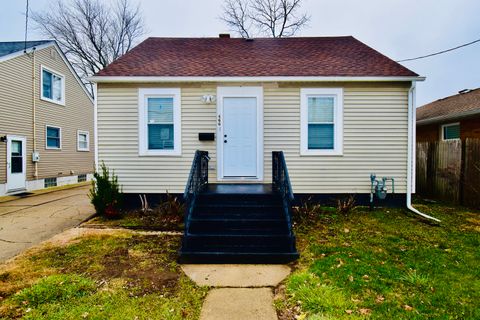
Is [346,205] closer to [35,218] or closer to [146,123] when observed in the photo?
[146,123]

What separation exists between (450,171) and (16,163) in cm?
1464

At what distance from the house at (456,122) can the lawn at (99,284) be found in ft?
36.6

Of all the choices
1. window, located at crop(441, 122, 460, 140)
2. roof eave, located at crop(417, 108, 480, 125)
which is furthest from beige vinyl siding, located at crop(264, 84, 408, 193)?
window, located at crop(441, 122, 460, 140)

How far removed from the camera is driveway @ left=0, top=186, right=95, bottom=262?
491 centimetres

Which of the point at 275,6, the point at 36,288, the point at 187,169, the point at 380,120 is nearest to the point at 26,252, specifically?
the point at 36,288

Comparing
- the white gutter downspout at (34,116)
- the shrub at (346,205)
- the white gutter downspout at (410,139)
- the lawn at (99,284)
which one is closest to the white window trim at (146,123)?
the lawn at (99,284)

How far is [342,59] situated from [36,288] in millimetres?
7885

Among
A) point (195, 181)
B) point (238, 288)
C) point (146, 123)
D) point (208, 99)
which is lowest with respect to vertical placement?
point (238, 288)

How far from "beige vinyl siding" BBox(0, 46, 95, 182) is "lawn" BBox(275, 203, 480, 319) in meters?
11.1

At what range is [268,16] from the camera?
1808 cm

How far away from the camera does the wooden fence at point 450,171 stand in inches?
284

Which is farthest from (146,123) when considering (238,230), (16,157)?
(16,157)

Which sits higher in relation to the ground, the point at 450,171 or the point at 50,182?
the point at 450,171

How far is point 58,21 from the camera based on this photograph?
2028cm
